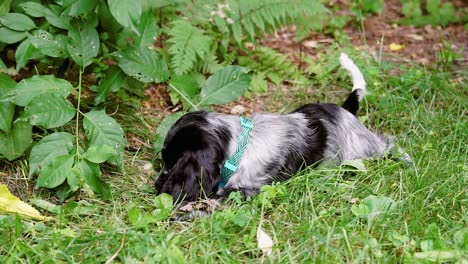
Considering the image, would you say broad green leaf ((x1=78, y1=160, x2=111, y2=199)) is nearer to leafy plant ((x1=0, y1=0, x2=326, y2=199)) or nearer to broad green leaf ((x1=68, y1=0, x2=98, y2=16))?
leafy plant ((x1=0, y1=0, x2=326, y2=199))

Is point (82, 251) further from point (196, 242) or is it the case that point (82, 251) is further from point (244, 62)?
point (244, 62)

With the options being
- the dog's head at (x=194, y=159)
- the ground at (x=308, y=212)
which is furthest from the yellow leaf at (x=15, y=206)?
the dog's head at (x=194, y=159)

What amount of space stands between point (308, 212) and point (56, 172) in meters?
1.68

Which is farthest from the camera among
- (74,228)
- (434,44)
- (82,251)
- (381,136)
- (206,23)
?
(434,44)

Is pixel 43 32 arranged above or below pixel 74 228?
above

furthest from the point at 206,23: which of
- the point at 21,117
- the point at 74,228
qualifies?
the point at 74,228

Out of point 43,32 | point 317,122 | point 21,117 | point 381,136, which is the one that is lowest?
point 381,136

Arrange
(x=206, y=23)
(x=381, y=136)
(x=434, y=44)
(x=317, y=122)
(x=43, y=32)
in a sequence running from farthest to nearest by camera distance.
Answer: (x=434, y=44) → (x=206, y=23) → (x=381, y=136) → (x=317, y=122) → (x=43, y=32)

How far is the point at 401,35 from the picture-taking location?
7.49m

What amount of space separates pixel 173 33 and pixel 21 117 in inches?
76.2

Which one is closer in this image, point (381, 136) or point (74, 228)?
point (74, 228)

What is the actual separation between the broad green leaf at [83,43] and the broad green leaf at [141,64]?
0.17 meters

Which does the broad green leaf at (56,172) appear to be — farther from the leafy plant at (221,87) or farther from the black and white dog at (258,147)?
the leafy plant at (221,87)

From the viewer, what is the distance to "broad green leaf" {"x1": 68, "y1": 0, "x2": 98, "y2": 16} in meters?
4.14
